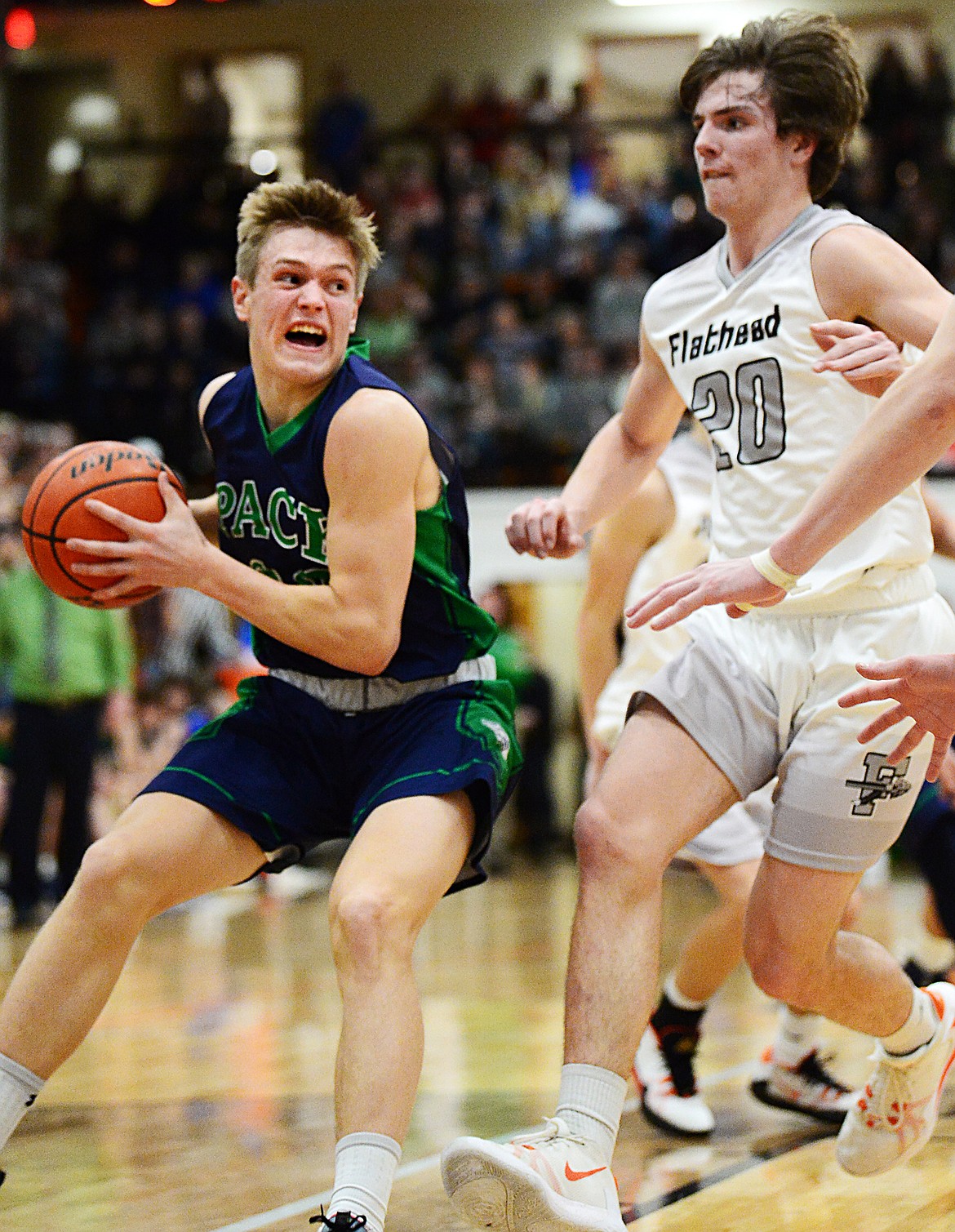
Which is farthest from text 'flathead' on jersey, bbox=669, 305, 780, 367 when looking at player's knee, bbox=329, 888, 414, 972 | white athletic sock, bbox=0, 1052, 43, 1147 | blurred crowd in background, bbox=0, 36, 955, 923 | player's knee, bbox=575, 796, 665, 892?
blurred crowd in background, bbox=0, 36, 955, 923

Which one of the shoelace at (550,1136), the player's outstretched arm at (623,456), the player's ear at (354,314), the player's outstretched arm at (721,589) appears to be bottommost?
the shoelace at (550,1136)

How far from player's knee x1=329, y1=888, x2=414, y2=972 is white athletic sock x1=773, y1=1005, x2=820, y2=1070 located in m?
1.72

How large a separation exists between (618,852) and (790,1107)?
60.8 inches

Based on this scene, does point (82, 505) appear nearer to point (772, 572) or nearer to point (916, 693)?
point (772, 572)

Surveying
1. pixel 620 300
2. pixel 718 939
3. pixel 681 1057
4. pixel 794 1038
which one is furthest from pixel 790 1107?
pixel 620 300

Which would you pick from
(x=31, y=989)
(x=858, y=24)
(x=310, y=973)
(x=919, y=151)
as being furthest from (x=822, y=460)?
(x=858, y=24)

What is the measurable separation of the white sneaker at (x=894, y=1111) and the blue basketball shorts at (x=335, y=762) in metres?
0.97

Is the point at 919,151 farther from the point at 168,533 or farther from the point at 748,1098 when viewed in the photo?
the point at 168,533

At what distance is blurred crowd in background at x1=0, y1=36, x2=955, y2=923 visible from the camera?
1152cm

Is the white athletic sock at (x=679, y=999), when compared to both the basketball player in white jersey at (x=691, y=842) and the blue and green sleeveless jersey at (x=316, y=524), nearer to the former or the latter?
the basketball player in white jersey at (x=691, y=842)

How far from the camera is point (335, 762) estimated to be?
3223 millimetres

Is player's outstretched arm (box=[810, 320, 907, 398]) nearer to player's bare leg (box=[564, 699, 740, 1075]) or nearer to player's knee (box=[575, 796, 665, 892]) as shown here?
player's bare leg (box=[564, 699, 740, 1075])

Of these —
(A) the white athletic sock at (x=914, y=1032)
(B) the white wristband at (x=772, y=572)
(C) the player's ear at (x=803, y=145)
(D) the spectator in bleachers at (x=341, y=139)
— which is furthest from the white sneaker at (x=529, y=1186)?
(D) the spectator in bleachers at (x=341, y=139)

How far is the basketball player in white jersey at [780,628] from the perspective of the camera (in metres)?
2.93
